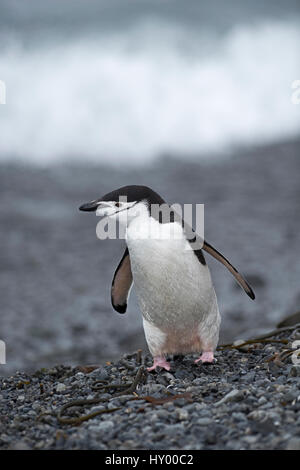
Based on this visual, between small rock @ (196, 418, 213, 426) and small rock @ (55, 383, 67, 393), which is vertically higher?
small rock @ (196, 418, 213, 426)

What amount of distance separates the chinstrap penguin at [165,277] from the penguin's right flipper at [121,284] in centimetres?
42

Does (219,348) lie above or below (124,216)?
below

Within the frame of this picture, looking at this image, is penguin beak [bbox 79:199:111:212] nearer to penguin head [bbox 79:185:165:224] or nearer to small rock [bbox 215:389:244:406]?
penguin head [bbox 79:185:165:224]

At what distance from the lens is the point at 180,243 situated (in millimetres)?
3883

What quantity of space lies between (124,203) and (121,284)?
954mm

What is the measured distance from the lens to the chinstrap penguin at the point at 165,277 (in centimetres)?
380

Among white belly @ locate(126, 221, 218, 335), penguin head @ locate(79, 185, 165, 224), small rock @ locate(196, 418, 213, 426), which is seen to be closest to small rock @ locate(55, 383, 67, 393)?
white belly @ locate(126, 221, 218, 335)

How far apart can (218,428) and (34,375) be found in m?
2.13

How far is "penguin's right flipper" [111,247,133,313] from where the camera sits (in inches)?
176

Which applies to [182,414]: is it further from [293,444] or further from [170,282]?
[170,282]

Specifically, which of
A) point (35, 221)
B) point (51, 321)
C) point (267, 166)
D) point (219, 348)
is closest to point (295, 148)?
point (267, 166)

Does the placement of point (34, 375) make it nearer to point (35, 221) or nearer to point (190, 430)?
point (190, 430)

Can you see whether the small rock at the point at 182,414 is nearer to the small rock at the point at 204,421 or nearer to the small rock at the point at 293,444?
the small rock at the point at 204,421

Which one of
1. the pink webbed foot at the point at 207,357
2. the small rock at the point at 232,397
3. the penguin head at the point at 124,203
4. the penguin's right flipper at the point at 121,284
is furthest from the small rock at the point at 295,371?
the penguin's right flipper at the point at 121,284
